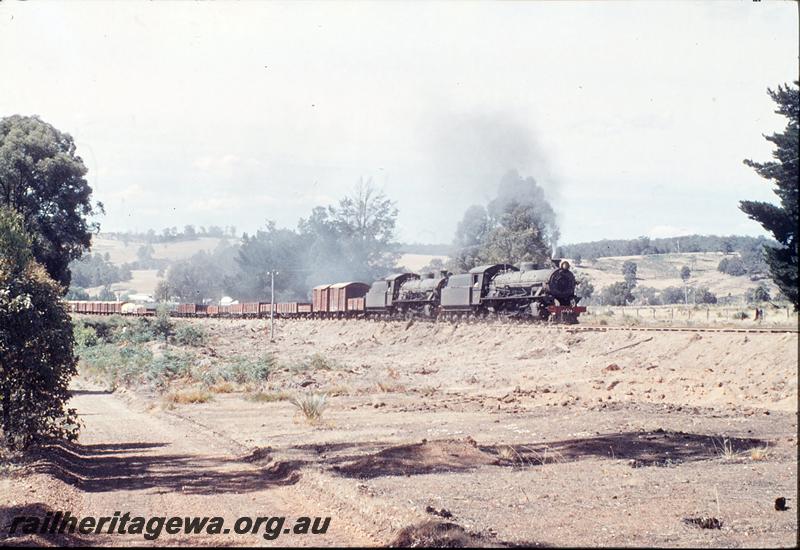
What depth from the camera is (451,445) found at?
52.0 feet

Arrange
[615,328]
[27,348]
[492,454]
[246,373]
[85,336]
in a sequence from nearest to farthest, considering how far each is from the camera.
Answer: [27,348] → [492,454] → [615,328] → [246,373] → [85,336]

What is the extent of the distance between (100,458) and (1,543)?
284 inches

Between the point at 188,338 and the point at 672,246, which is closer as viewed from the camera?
the point at 188,338

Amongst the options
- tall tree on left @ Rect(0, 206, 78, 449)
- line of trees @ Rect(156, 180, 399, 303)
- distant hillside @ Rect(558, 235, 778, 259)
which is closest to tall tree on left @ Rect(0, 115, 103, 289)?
tall tree on left @ Rect(0, 206, 78, 449)

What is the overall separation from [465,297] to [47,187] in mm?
22299

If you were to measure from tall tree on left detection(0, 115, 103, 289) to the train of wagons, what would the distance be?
8.42 metres

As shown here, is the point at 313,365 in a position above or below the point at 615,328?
below

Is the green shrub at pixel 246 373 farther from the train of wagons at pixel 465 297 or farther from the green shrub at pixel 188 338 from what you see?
the green shrub at pixel 188 338

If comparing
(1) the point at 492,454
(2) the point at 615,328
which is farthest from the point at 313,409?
(2) the point at 615,328

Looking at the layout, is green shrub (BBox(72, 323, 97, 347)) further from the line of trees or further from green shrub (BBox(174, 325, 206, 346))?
the line of trees

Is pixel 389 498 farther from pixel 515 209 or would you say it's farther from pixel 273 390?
pixel 515 209

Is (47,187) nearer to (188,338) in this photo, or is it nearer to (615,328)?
(188,338)

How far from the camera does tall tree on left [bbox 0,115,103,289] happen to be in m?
39.0

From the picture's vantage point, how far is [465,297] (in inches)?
1843
